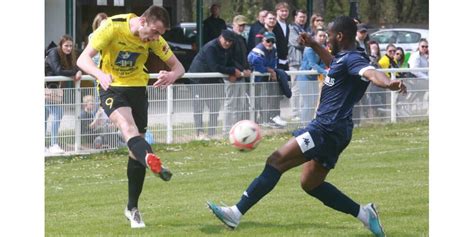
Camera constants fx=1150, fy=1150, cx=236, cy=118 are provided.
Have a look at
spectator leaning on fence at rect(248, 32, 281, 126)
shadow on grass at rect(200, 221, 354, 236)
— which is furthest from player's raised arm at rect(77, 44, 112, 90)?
spectator leaning on fence at rect(248, 32, 281, 126)

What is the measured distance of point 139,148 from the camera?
10.1 m

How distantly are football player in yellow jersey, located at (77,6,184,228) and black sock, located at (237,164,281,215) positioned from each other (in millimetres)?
990

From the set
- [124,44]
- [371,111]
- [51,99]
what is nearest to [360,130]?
[371,111]

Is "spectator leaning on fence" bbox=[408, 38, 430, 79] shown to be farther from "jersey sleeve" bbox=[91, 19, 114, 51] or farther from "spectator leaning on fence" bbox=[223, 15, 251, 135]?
"jersey sleeve" bbox=[91, 19, 114, 51]

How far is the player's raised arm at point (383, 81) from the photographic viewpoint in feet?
29.5

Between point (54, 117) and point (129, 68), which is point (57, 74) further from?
point (129, 68)

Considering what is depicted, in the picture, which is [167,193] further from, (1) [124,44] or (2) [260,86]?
(2) [260,86]

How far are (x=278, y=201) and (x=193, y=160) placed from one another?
4274 mm

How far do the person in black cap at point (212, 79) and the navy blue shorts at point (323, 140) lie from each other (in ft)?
28.1

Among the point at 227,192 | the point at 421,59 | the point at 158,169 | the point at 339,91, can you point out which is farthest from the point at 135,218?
the point at 421,59

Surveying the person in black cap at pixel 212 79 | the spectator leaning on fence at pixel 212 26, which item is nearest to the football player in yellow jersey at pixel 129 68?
the person in black cap at pixel 212 79

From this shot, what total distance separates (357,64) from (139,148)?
2060 millimetres

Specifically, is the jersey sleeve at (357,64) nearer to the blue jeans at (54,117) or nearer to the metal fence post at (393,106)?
the blue jeans at (54,117)
